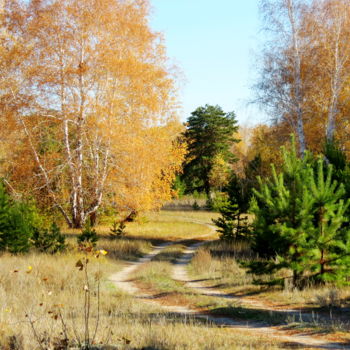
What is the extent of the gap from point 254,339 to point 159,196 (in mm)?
18925

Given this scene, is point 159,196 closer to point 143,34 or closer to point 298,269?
point 143,34

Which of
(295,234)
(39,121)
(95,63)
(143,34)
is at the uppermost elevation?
(143,34)

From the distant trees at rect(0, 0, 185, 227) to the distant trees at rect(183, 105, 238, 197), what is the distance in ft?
84.4

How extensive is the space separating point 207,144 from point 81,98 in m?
29.6

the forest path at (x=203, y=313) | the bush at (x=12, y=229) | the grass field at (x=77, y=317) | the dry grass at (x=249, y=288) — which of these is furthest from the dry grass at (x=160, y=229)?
the grass field at (x=77, y=317)

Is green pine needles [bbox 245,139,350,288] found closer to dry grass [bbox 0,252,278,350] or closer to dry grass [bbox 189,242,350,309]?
dry grass [bbox 189,242,350,309]

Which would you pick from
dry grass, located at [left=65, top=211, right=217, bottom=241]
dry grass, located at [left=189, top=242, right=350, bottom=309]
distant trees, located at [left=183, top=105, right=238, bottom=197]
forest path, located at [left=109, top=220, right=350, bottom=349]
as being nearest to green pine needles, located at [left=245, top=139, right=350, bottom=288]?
dry grass, located at [left=189, top=242, right=350, bottom=309]

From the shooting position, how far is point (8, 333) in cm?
597

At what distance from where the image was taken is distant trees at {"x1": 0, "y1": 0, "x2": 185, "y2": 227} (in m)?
19.8

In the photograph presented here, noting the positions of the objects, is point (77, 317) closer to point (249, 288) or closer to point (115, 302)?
point (115, 302)

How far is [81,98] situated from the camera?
2044 centimetres

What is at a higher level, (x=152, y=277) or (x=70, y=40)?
(x=70, y=40)

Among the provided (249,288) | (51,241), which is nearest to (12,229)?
(51,241)

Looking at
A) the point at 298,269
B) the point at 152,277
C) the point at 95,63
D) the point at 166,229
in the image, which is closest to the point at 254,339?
the point at 298,269
